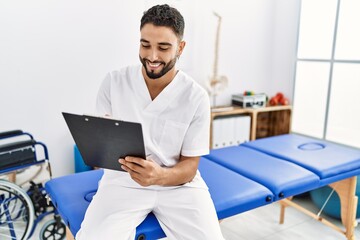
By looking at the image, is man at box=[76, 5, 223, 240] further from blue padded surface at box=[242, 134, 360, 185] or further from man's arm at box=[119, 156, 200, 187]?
blue padded surface at box=[242, 134, 360, 185]

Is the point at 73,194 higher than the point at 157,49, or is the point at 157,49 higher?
the point at 157,49

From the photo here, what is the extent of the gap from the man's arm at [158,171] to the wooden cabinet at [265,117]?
1553 millimetres

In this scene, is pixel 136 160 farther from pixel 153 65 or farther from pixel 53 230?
pixel 53 230

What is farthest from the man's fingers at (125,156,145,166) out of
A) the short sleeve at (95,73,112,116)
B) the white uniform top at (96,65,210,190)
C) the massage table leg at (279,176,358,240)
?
the massage table leg at (279,176,358,240)

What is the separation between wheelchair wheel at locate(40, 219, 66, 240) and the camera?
193 cm

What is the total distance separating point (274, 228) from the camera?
2.31 metres

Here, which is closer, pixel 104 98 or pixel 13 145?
pixel 104 98

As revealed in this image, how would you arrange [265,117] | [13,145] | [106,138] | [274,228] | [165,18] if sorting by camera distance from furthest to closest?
1. [265,117]
2. [274,228]
3. [13,145]
4. [165,18]
5. [106,138]

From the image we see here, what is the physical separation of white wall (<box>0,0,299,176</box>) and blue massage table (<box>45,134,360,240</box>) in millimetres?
892

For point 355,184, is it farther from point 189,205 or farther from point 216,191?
point 189,205

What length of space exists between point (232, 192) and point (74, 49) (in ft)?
5.25

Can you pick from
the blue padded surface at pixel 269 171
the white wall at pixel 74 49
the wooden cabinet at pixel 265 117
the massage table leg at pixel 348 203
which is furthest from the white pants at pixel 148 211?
the wooden cabinet at pixel 265 117

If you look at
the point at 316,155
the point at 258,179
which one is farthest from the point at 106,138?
the point at 316,155

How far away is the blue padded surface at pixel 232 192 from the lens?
150 centimetres
